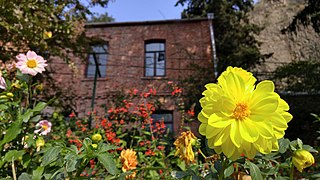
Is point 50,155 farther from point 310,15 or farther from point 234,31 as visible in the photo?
point 234,31

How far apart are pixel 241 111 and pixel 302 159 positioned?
0.20m

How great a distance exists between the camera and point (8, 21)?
3.88 m

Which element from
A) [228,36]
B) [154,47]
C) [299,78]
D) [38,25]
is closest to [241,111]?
[38,25]

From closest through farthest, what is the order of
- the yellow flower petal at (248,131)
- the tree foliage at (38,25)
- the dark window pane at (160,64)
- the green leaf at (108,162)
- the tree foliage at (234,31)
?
the yellow flower petal at (248,131) → the green leaf at (108,162) → the tree foliage at (38,25) → the tree foliage at (234,31) → the dark window pane at (160,64)

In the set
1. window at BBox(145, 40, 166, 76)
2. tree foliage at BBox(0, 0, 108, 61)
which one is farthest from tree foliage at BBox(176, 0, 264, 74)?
tree foliage at BBox(0, 0, 108, 61)

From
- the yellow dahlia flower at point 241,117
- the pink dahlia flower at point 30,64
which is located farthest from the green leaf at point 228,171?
the pink dahlia flower at point 30,64

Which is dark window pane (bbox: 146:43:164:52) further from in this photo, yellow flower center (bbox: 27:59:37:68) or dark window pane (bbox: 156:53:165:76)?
yellow flower center (bbox: 27:59:37:68)

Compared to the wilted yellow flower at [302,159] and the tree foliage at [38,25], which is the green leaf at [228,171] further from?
the tree foliage at [38,25]

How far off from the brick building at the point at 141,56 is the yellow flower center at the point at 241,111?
9055 millimetres

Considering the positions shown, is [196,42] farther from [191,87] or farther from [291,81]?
[291,81]

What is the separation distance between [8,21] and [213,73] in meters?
6.20

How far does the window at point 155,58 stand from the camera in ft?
34.7

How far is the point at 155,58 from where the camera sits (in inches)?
431

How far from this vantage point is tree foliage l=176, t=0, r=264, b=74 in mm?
9526
